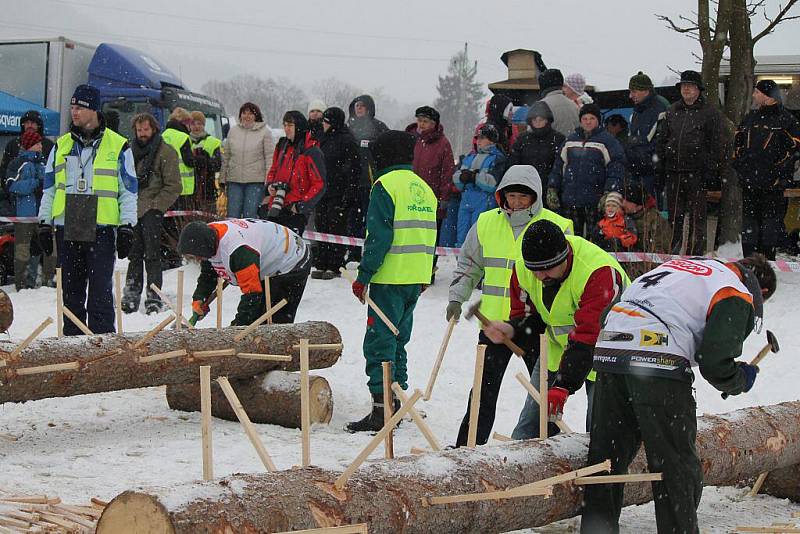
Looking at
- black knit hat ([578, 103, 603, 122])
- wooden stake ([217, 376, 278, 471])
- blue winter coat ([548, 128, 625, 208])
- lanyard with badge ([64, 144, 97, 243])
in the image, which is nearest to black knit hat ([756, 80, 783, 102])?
blue winter coat ([548, 128, 625, 208])

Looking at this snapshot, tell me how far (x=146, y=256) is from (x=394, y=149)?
4.30m

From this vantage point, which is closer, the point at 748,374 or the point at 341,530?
the point at 341,530

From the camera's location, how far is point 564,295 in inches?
189

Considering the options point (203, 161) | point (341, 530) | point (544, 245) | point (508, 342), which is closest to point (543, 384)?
point (544, 245)

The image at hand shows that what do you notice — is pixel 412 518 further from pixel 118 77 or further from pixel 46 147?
pixel 118 77

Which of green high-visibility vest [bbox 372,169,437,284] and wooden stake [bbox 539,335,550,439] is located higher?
green high-visibility vest [bbox 372,169,437,284]

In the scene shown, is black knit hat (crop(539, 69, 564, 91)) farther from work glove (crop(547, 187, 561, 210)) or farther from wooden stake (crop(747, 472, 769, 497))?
wooden stake (crop(747, 472, 769, 497))

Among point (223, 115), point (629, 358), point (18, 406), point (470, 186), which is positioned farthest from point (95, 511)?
point (223, 115)

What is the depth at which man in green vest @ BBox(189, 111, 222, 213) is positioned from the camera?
1180 centimetres

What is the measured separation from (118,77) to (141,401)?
30.6 feet

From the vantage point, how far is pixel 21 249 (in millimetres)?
11578

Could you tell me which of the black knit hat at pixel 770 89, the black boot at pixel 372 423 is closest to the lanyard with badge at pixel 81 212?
the black boot at pixel 372 423

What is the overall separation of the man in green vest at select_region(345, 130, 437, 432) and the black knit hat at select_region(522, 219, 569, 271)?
5.94ft

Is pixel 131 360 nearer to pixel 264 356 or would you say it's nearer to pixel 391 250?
pixel 264 356
